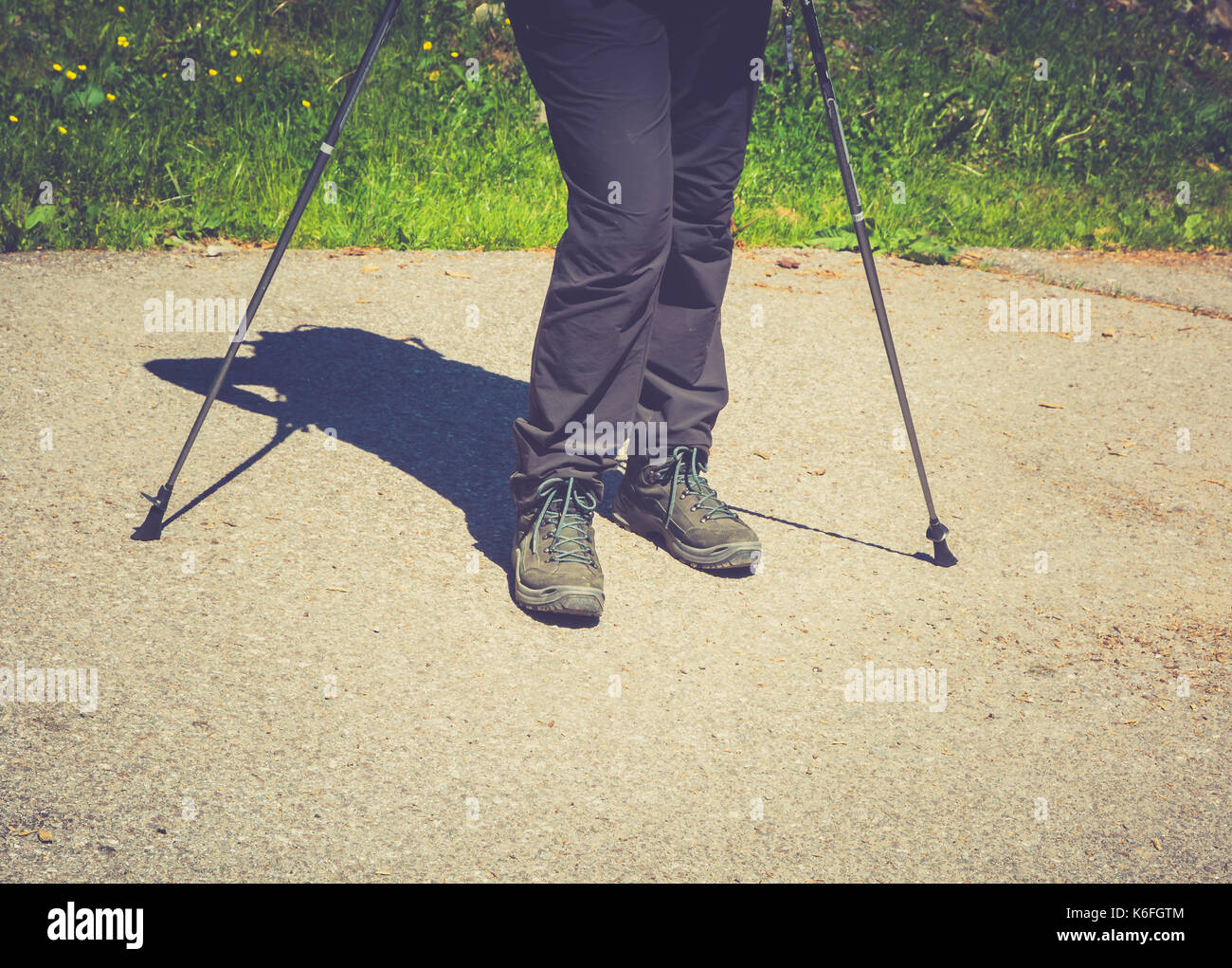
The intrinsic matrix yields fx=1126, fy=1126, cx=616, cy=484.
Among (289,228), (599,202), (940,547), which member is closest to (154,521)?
(289,228)

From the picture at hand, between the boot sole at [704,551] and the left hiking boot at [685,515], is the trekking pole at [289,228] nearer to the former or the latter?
the left hiking boot at [685,515]

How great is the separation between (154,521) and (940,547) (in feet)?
7.74

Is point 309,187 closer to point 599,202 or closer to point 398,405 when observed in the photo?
point 599,202

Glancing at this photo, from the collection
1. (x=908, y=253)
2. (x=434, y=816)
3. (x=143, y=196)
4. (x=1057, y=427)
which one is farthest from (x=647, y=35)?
(x=908, y=253)

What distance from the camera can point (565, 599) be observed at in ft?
9.87

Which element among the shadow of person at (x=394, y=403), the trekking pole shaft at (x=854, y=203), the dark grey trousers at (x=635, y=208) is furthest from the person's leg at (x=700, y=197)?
the shadow of person at (x=394, y=403)

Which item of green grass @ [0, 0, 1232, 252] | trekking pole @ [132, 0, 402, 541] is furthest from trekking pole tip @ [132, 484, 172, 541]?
green grass @ [0, 0, 1232, 252]

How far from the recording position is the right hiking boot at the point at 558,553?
302 cm

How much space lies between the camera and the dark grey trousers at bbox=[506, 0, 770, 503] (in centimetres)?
289

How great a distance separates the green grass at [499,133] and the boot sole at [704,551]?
3316mm

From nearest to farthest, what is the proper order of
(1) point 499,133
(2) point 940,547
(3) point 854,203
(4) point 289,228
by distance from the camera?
1. (4) point 289,228
2. (3) point 854,203
3. (2) point 940,547
4. (1) point 499,133

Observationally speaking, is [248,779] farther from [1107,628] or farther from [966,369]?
[966,369]

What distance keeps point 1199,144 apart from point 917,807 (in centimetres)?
889

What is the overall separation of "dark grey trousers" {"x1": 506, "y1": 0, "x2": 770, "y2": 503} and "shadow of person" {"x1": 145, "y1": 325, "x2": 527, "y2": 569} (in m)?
0.58
